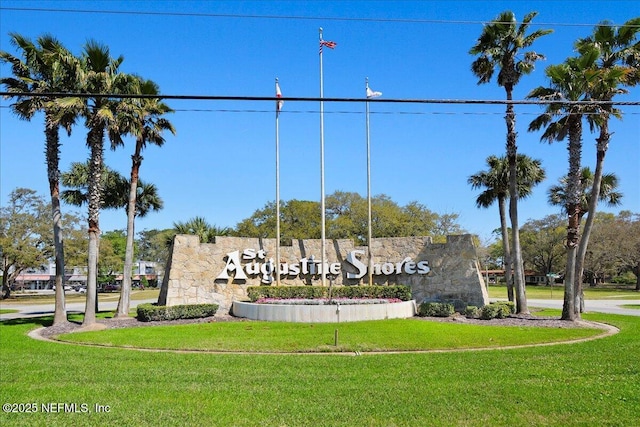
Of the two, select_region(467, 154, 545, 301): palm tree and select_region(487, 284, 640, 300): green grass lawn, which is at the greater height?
select_region(467, 154, 545, 301): palm tree

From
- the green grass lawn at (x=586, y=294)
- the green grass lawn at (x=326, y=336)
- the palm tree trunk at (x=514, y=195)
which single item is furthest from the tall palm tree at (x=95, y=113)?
the green grass lawn at (x=586, y=294)

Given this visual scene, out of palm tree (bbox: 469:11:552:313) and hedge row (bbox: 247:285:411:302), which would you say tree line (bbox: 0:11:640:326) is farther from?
hedge row (bbox: 247:285:411:302)

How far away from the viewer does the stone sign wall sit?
25.5 m

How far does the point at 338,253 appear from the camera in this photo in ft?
90.0

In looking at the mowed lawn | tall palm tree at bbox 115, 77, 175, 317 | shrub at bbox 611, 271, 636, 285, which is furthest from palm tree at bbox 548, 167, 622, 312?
shrub at bbox 611, 271, 636, 285

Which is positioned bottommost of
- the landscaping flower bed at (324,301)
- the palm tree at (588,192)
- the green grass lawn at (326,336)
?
the green grass lawn at (326,336)

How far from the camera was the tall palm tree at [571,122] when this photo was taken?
65.3ft

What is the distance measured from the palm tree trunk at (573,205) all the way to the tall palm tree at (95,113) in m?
18.6

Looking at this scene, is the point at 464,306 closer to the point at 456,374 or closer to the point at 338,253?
the point at 338,253

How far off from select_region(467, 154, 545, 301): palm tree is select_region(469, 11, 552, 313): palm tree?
3.64m

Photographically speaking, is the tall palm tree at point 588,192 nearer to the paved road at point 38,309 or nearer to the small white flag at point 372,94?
the small white flag at point 372,94

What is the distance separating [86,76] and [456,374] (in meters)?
17.9

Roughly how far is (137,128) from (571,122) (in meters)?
18.2

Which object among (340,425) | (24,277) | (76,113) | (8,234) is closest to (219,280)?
(76,113)
